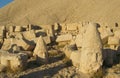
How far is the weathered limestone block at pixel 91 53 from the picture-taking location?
12844mm

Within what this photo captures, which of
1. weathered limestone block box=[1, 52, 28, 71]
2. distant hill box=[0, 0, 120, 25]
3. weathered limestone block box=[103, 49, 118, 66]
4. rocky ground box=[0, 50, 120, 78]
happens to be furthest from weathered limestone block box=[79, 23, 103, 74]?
distant hill box=[0, 0, 120, 25]

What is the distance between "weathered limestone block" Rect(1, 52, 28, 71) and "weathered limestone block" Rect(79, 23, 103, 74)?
2.38 meters

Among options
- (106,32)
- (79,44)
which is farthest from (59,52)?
(106,32)

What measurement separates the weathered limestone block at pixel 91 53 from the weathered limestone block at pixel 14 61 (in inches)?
93.6

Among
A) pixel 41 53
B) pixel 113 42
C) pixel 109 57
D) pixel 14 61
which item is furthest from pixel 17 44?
pixel 109 57

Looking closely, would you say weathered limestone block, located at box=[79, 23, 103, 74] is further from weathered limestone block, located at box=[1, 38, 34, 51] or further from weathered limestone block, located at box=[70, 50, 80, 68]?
weathered limestone block, located at box=[1, 38, 34, 51]

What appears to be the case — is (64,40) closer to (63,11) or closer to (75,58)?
(75,58)

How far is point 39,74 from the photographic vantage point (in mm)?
13414

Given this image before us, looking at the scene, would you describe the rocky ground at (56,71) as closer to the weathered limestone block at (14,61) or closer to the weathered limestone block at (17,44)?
the weathered limestone block at (14,61)

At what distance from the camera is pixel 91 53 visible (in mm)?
12969

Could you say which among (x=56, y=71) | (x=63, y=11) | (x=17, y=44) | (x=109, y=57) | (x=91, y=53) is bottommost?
(x=56, y=71)

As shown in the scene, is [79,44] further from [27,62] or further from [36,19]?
[36,19]

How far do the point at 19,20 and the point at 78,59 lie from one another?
4155 cm

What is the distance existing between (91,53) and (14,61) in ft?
9.93
